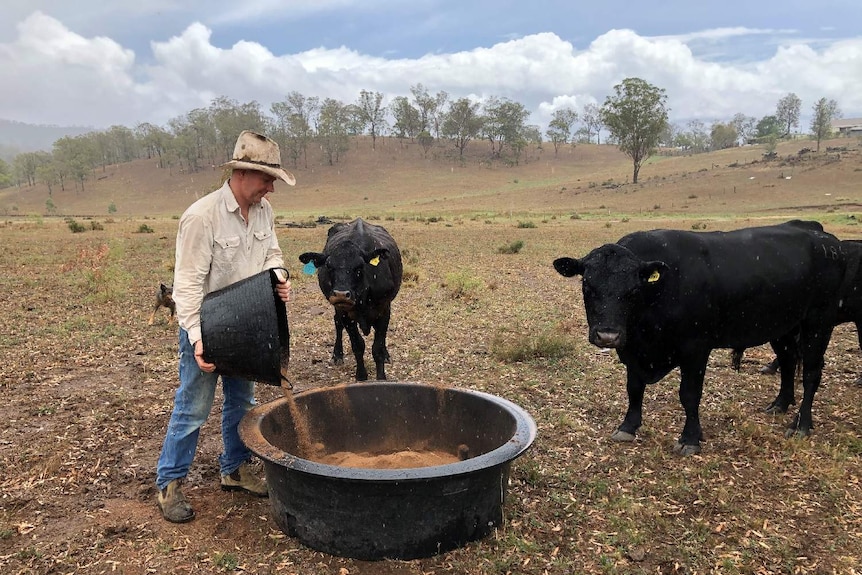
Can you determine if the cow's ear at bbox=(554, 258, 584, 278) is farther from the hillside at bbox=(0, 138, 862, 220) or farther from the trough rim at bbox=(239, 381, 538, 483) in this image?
the hillside at bbox=(0, 138, 862, 220)

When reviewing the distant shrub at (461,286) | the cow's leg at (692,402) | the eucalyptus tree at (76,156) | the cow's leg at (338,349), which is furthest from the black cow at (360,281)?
the eucalyptus tree at (76,156)

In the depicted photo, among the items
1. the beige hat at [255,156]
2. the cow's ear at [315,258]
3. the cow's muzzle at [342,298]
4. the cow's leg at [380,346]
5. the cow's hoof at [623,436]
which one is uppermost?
the beige hat at [255,156]

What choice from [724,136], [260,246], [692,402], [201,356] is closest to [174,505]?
[201,356]

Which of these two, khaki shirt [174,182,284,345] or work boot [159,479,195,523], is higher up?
khaki shirt [174,182,284,345]

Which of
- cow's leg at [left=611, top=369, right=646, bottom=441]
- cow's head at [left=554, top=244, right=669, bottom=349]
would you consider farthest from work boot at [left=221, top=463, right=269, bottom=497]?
cow's leg at [left=611, top=369, right=646, bottom=441]

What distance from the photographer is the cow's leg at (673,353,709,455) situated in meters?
5.19

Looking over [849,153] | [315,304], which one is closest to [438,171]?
[849,153]

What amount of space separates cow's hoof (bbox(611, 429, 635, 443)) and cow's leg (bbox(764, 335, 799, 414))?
175 centimetres

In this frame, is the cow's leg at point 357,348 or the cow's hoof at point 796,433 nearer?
the cow's hoof at point 796,433

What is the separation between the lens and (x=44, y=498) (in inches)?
166

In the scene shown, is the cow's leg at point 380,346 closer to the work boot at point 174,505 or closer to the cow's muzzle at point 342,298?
the cow's muzzle at point 342,298

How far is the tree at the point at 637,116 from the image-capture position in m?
65.4

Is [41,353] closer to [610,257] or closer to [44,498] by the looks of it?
[44,498]

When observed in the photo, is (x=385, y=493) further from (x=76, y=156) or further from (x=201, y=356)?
(x=76, y=156)
